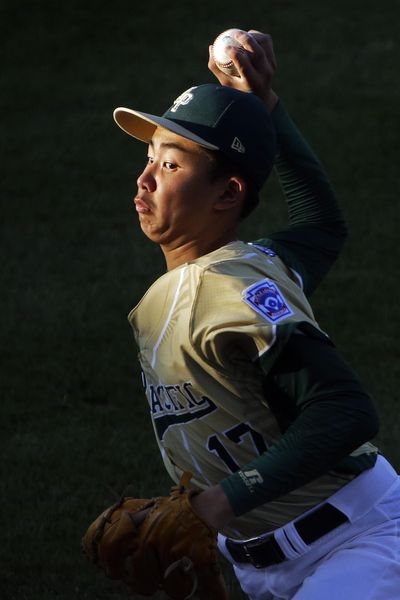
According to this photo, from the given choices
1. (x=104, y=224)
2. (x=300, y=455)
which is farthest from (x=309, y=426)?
(x=104, y=224)

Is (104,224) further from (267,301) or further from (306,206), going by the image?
(267,301)

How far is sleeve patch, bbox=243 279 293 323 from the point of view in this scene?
9.85 ft

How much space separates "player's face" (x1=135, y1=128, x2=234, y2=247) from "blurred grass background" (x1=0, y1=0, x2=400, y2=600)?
241cm

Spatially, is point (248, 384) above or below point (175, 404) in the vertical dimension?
above

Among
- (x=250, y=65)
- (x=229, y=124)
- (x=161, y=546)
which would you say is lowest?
(x=161, y=546)

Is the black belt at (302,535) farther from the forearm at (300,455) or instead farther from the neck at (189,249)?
the neck at (189,249)

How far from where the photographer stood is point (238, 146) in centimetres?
340

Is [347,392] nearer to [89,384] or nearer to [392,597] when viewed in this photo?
[392,597]

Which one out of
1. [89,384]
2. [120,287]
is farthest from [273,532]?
[120,287]

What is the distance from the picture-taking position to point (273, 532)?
3.33 m

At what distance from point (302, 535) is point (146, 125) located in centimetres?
132

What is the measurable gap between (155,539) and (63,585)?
2.52m

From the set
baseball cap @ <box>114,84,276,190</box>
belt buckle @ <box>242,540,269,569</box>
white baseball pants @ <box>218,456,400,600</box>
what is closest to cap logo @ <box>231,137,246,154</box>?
baseball cap @ <box>114,84,276,190</box>

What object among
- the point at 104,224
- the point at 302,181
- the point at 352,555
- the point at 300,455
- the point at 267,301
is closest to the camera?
the point at 300,455
